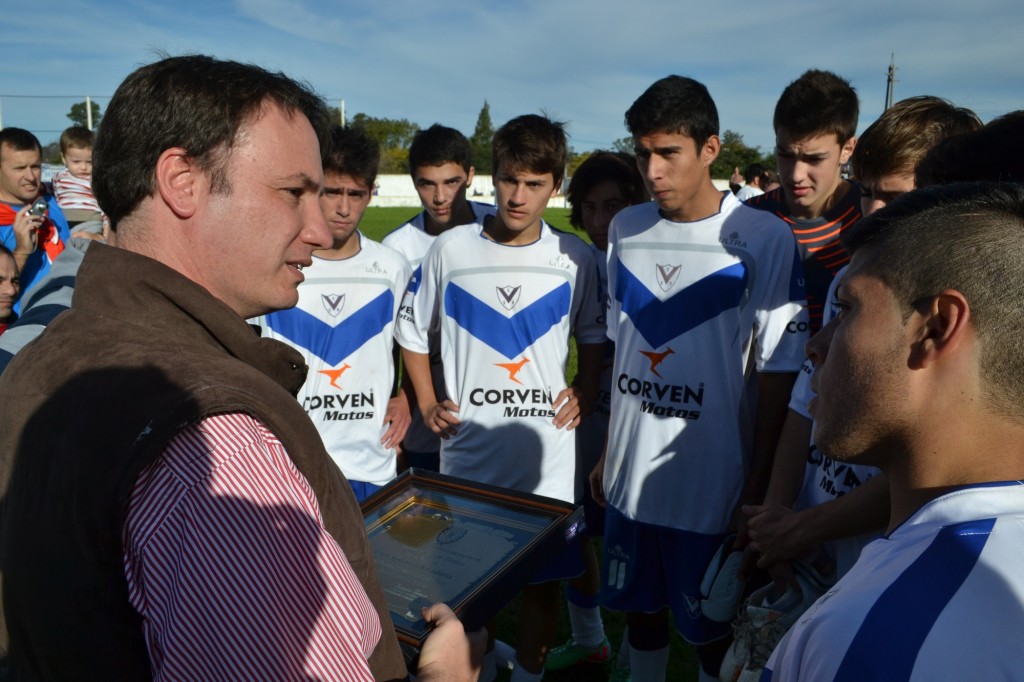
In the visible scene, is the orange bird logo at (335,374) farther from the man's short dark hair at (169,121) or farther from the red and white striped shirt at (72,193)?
the red and white striped shirt at (72,193)

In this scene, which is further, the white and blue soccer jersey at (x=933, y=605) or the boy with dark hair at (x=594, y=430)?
the boy with dark hair at (x=594, y=430)

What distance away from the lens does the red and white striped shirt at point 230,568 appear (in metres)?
0.88

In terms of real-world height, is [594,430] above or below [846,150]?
below

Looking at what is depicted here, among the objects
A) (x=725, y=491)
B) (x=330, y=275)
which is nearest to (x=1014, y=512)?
(x=725, y=491)

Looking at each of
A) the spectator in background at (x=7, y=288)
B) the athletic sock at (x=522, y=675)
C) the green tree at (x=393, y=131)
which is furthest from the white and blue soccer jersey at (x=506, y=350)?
the green tree at (x=393, y=131)

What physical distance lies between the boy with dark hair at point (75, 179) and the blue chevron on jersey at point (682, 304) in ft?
21.6

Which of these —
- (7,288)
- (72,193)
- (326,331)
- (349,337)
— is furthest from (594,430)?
(72,193)

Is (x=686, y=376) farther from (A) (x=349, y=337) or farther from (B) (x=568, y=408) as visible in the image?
(A) (x=349, y=337)

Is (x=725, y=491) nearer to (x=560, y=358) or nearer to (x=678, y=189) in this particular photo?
(x=560, y=358)

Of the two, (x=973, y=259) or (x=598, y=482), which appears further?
(x=598, y=482)

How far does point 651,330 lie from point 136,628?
249cm

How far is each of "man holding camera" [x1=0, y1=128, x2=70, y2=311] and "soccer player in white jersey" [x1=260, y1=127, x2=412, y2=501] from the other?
12.9ft

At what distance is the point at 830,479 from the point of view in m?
2.33

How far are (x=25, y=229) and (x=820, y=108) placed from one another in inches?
251
